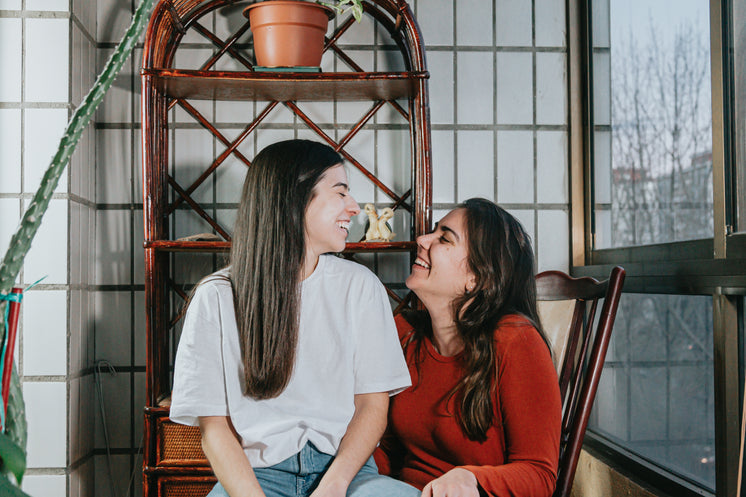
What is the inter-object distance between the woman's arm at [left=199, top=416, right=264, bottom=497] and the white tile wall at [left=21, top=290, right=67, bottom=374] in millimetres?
794

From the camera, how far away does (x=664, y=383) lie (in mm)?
1772

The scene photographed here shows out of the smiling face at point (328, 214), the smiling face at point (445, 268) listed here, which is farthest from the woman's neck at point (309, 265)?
the smiling face at point (445, 268)

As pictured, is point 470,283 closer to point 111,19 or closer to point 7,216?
point 7,216

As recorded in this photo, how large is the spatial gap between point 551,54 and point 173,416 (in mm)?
1855

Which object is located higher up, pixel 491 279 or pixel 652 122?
pixel 652 122

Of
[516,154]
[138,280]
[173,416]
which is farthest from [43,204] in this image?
[516,154]

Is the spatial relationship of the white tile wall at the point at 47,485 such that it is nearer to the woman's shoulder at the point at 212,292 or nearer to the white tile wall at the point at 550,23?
the woman's shoulder at the point at 212,292

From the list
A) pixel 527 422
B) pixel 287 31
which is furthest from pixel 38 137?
pixel 527 422

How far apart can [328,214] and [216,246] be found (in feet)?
1.83

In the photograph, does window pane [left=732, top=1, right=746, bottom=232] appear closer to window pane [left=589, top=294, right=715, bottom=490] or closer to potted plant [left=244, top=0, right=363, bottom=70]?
window pane [left=589, top=294, right=715, bottom=490]

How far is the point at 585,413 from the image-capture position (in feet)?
5.10

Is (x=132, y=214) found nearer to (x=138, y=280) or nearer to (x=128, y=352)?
(x=138, y=280)

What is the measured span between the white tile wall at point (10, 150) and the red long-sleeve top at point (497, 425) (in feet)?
4.41

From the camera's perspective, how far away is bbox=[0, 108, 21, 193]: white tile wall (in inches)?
77.2
